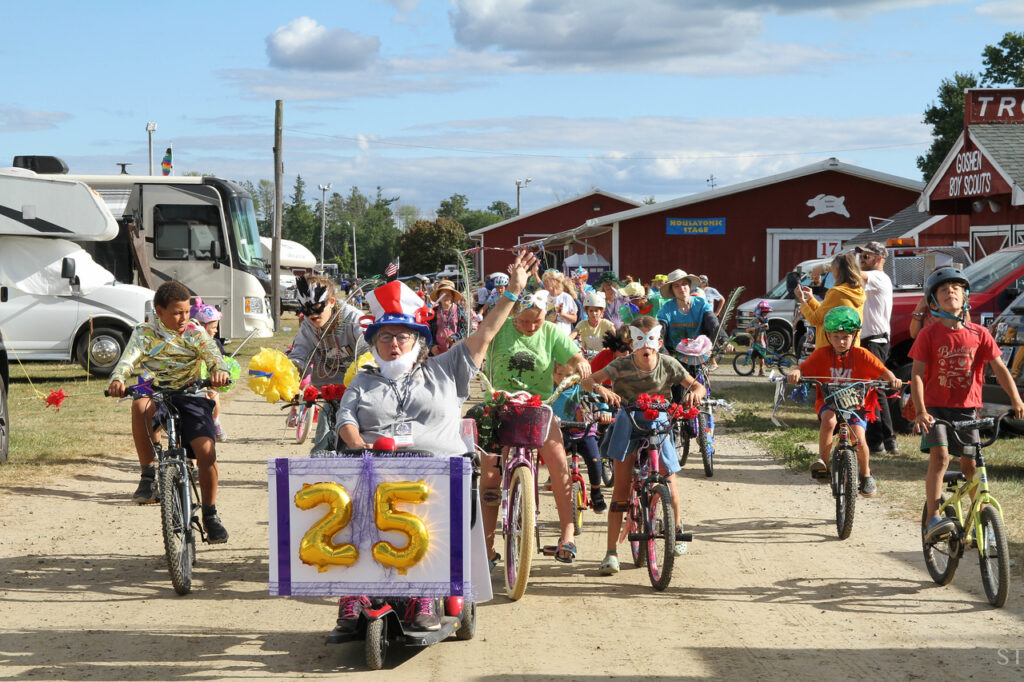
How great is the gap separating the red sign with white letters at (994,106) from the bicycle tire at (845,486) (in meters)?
18.6

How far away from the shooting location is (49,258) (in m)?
20.1

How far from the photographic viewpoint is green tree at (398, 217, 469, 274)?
280 ft

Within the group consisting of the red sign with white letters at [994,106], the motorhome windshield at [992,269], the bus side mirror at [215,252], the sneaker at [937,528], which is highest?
the red sign with white letters at [994,106]

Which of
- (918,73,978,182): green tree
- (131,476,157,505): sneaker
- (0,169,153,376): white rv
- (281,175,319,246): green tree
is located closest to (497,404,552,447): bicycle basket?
(131,476,157,505): sneaker

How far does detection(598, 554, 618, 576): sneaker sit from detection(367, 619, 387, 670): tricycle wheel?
2.21 m

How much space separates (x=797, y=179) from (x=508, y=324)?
29547 mm

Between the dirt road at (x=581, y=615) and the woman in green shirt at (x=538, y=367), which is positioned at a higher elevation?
the woman in green shirt at (x=538, y=367)

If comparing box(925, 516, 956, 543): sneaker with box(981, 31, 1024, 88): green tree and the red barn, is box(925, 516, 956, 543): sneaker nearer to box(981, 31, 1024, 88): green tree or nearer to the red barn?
the red barn

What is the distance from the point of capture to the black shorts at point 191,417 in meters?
7.59

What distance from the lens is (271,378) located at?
7633 mm

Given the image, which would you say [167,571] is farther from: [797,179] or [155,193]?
[797,179]

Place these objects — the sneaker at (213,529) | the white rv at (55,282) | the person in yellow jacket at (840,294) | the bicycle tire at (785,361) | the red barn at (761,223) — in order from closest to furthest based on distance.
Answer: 1. the sneaker at (213,529)
2. the person in yellow jacket at (840,294)
3. the white rv at (55,282)
4. the bicycle tire at (785,361)
5. the red barn at (761,223)

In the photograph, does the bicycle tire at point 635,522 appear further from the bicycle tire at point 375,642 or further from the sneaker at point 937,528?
the bicycle tire at point 375,642

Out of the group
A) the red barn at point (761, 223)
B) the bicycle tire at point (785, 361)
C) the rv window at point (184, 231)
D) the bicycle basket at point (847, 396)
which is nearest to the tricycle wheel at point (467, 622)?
the bicycle basket at point (847, 396)
